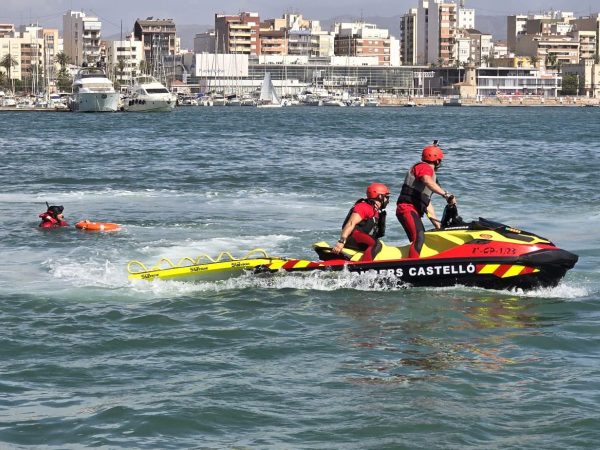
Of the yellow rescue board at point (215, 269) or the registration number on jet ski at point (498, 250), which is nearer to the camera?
the registration number on jet ski at point (498, 250)

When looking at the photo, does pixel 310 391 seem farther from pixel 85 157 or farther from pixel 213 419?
pixel 85 157

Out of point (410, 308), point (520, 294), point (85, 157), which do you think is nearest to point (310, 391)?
point (410, 308)

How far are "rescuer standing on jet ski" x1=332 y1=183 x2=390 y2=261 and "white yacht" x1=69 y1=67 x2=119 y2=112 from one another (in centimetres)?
12382

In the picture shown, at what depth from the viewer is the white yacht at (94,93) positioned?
138 metres

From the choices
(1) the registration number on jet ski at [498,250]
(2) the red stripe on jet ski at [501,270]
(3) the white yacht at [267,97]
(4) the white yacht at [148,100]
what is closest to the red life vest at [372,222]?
(1) the registration number on jet ski at [498,250]

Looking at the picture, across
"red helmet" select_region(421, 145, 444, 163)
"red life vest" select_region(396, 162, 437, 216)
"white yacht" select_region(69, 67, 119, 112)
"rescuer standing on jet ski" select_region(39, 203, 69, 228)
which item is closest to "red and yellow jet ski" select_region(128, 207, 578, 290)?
"red life vest" select_region(396, 162, 437, 216)

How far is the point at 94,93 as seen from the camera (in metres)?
138

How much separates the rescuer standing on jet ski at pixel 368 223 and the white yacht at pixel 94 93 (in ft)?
406

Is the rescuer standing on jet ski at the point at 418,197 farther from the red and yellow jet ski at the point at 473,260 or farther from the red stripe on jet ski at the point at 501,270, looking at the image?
the red stripe on jet ski at the point at 501,270

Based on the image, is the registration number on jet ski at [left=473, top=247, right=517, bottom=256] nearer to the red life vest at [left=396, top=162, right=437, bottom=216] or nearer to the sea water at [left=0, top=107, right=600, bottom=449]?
the sea water at [left=0, top=107, right=600, bottom=449]

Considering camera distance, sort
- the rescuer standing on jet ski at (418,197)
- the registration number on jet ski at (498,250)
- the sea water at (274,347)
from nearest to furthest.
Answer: the sea water at (274,347) → the registration number on jet ski at (498,250) → the rescuer standing on jet ski at (418,197)

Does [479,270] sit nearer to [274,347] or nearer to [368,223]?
[368,223]

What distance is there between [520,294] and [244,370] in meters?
5.53

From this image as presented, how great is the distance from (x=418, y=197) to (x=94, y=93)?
4898 inches
